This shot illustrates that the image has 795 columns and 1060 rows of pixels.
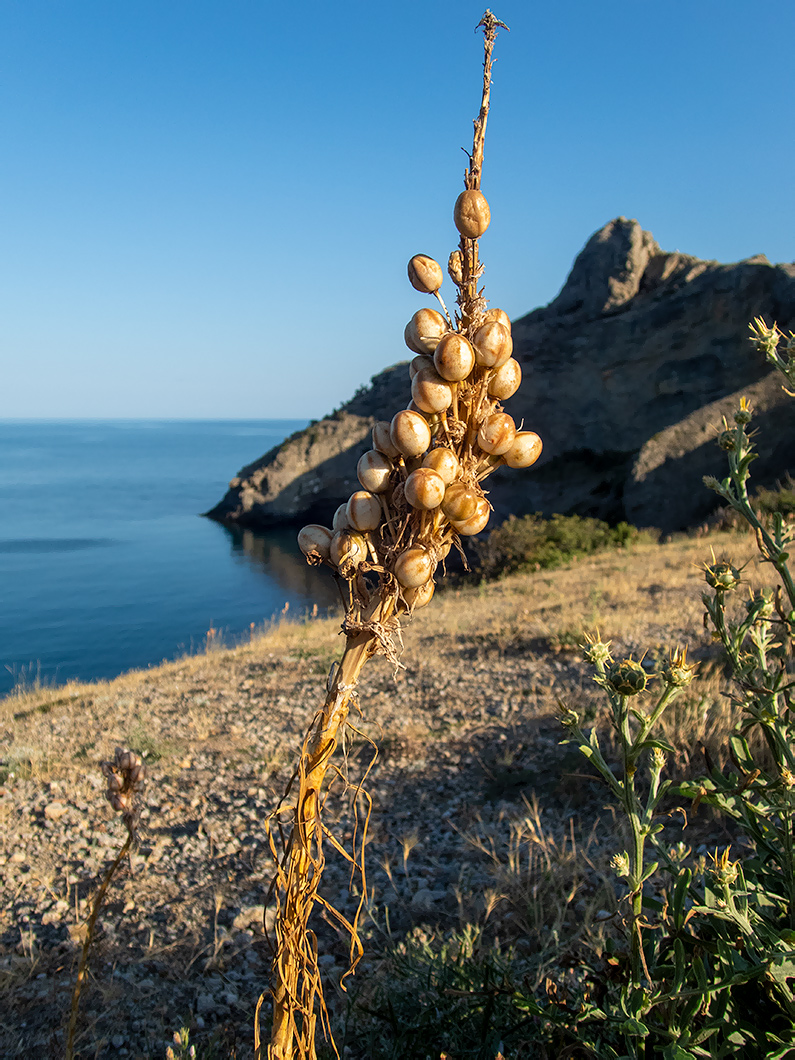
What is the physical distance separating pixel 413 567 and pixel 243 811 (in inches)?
147

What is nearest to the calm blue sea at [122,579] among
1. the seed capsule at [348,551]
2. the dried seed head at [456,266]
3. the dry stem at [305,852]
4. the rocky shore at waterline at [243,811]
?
the rocky shore at waterline at [243,811]

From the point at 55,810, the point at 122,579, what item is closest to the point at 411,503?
the point at 55,810

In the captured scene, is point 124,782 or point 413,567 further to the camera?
point 124,782

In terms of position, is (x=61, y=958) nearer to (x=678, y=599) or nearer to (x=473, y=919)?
(x=473, y=919)

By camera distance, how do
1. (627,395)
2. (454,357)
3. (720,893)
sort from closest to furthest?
(454,357), (720,893), (627,395)

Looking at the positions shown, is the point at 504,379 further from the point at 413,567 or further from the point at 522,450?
the point at 413,567

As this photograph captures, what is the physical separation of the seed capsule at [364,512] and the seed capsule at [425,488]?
0.10 meters

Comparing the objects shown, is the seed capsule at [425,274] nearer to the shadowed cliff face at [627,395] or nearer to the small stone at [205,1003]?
the small stone at [205,1003]

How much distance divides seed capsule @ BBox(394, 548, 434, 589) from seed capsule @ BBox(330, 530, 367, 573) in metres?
0.07

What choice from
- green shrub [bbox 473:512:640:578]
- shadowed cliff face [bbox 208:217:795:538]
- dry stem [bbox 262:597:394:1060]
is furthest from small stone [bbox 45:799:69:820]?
shadowed cliff face [bbox 208:217:795:538]

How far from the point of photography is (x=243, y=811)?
13.9 feet

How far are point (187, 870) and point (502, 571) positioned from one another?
1230 centimetres

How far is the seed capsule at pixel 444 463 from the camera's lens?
42.8 inches

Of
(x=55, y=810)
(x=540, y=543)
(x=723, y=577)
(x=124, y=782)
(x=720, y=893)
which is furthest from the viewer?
(x=540, y=543)
